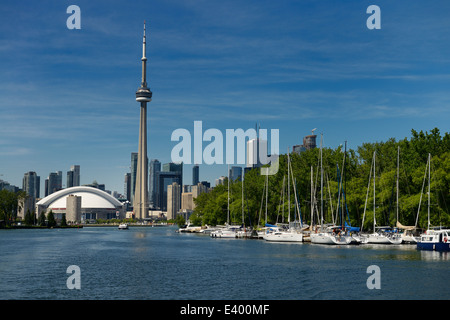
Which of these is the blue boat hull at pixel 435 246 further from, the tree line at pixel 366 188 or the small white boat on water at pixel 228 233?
the small white boat on water at pixel 228 233

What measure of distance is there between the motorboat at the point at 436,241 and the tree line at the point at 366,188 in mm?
12851

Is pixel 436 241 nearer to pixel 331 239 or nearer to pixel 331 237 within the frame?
pixel 331 237

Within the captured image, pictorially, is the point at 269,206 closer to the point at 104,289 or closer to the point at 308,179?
the point at 308,179

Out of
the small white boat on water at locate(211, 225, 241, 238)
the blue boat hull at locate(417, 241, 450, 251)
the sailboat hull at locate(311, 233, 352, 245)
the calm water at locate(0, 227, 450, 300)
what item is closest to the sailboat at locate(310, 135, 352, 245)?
the sailboat hull at locate(311, 233, 352, 245)

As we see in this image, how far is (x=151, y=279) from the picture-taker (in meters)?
49.9

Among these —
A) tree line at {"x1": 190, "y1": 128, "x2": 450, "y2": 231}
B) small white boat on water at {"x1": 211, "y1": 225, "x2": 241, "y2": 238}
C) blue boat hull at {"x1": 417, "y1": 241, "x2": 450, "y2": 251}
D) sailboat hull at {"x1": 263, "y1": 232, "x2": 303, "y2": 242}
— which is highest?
tree line at {"x1": 190, "y1": 128, "x2": 450, "y2": 231}

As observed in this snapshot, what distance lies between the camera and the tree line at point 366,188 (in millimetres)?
94125

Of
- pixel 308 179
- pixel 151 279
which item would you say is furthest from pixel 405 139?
pixel 151 279

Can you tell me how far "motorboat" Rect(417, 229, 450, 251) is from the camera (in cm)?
7431

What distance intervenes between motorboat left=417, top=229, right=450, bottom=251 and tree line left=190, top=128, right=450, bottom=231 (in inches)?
506

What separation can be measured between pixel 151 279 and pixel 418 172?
6459cm

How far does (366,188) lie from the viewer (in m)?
108

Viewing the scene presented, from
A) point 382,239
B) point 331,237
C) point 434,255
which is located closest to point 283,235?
point 331,237

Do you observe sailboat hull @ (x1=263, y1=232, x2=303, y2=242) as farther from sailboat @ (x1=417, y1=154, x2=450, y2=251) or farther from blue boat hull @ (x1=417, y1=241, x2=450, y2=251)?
blue boat hull @ (x1=417, y1=241, x2=450, y2=251)
